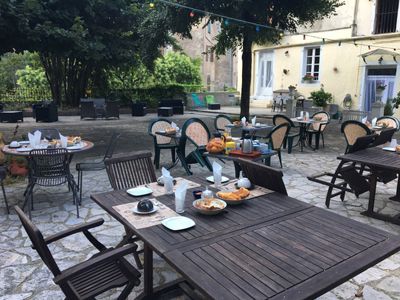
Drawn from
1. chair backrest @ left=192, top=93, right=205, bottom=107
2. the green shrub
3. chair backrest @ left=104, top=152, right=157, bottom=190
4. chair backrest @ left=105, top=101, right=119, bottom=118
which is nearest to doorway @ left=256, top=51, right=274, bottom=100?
chair backrest @ left=192, top=93, right=205, bottom=107

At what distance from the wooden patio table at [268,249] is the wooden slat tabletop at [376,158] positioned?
75.8 inches

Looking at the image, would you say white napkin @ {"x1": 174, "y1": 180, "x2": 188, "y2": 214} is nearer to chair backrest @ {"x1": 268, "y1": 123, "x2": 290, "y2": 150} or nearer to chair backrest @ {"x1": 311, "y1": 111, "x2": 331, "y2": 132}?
chair backrest @ {"x1": 268, "y1": 123, "x2": 290, "y2": 150}

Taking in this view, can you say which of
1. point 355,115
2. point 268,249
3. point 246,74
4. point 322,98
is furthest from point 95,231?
point 322,98

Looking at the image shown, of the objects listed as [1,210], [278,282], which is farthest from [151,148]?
[278,282]

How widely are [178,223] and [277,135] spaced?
184 inches

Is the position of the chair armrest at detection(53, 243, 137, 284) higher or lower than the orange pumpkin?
lower

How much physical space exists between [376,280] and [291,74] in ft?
56.6

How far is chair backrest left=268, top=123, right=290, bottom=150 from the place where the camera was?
6.41 meters

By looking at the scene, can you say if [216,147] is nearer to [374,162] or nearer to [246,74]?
[374,162]

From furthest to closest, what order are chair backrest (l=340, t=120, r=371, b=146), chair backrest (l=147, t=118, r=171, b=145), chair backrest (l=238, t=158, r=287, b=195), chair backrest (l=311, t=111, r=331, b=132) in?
chair backrest (l=311, t=111, r=331, b=132)
chair backrest (l=147, t=118, r=171, b=145)
chair backrest (l=340, t=120, r=371, b=146)
chair backrest (l=238, t=158, r=287, b=195)

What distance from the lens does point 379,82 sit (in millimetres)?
15336

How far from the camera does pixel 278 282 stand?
5.22ft

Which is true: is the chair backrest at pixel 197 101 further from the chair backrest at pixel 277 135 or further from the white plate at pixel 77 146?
the white plate at pixel 77 146

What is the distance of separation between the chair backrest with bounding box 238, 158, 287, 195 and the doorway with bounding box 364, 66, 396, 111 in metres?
14.2
